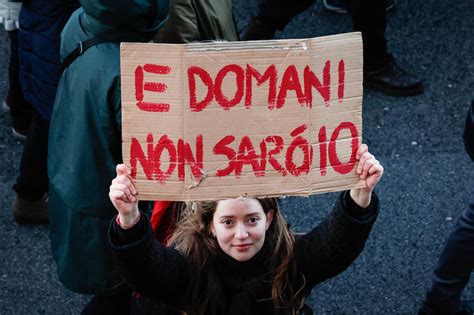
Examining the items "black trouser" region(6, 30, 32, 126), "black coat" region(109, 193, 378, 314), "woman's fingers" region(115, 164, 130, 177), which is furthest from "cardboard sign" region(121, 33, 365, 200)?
"black trouser" region(6, 30, 32, 126)

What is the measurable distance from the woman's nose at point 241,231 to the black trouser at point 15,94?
8.04 feet

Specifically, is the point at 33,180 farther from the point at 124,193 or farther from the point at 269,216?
the point at 124,193

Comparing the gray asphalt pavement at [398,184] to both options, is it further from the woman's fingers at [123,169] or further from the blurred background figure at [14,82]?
the woman's fingers at [123,169]

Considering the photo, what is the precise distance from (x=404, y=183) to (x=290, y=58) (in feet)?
8.23

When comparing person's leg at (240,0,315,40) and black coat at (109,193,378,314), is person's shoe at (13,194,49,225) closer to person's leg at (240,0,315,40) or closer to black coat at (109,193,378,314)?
person's leg at (240,0,315,40)

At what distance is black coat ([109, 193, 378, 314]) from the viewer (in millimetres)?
2547

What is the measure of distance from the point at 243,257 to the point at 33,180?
2.03 m

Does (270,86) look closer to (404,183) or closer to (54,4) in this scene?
(54,4)

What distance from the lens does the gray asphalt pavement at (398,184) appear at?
4.14 metres

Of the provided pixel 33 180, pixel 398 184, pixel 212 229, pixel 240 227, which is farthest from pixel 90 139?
pixel 398 184

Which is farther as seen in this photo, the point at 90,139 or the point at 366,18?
the point at 366,18

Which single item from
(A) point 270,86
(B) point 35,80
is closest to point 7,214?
(B) point 35,80

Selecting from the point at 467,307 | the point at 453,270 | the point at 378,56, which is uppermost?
the point at 453,270

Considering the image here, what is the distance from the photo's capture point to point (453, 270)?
12.3ft
